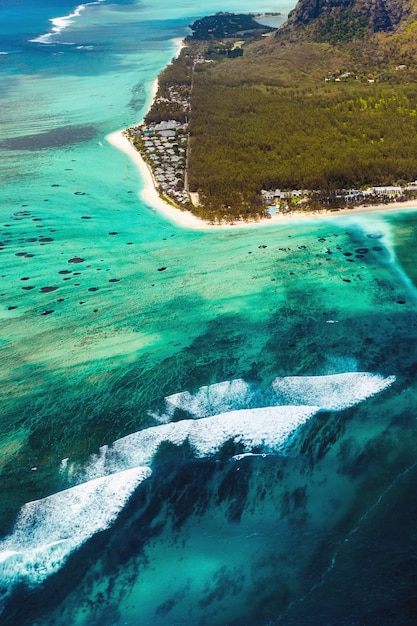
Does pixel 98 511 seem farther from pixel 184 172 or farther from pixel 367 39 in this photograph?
pixel 367 39

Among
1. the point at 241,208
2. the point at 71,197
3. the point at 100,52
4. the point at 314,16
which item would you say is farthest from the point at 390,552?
the point at 100,52

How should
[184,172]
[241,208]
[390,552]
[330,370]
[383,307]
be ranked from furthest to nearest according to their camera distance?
[184,172]
[241,208]
[383,307]
[330,370]
[390,552]

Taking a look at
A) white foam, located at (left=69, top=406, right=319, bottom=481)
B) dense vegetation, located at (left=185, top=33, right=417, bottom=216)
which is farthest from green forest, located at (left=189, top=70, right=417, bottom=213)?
white foam, located at (left=69, top=406, right=319, bottom=481)

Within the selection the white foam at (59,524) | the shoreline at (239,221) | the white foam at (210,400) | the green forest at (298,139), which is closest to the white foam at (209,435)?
the white foam at (210,400)

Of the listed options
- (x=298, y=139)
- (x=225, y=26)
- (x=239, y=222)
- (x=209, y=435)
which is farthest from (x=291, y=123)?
(x=225, y=26)

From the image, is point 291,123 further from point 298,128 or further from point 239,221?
point 239,221

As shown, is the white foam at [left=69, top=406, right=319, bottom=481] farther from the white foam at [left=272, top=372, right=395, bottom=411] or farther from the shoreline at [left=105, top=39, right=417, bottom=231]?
the shoreline at [left=105, top=39, right=417, bottom=231]
